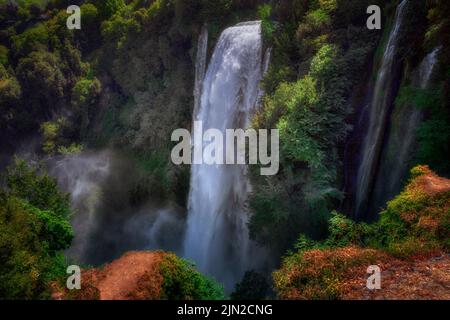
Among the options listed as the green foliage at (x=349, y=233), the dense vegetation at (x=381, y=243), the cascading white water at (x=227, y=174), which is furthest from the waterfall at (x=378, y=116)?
the cascading white water at (x=227, y=174)

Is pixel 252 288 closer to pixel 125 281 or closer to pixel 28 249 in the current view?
pixel 125 281

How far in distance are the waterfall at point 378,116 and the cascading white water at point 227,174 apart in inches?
250

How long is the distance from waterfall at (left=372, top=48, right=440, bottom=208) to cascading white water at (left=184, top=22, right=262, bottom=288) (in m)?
7.18

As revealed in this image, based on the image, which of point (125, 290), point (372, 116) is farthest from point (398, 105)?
point (125, 290)

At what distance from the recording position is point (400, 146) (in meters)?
13.2

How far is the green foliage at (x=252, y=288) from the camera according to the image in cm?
1411

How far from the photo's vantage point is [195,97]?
26.4 meters

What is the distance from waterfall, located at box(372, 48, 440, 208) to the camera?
12.6m

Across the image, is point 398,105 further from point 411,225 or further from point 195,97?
point 195,97

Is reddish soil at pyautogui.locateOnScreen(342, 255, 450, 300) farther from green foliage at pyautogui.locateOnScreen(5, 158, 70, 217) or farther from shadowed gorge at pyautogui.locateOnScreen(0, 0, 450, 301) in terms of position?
green foliage at pyautogui.locateOnScreen(5, 158, 70, 217)

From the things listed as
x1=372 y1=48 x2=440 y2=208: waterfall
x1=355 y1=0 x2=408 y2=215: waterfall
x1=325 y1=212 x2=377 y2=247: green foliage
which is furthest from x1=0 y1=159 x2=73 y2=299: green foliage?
x1=372 y1=48 x2=440 y2=208: waterfall

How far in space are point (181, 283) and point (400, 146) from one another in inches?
324

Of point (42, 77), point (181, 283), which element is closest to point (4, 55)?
point (42, 77)

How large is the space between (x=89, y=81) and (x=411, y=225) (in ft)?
102
